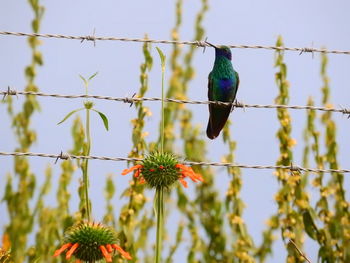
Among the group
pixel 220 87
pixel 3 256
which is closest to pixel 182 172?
pixel 3 256

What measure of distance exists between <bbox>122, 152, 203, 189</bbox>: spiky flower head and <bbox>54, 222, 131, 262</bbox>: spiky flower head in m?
0.22

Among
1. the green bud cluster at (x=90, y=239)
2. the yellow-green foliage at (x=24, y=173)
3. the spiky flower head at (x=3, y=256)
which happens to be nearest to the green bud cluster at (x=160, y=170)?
the green bud cluster at (x=90, y=239)

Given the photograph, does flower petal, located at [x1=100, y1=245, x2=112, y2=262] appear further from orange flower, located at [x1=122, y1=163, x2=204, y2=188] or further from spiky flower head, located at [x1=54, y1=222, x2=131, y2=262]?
orange flower, located at [x1=122, y1=163, x2=204, y2=188]

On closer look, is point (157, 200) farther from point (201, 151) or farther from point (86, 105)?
point (201, 151)

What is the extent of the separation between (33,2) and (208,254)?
114 inches

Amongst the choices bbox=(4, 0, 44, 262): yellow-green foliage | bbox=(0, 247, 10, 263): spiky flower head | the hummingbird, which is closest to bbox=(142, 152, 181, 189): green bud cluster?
bbox=(0, 247, 10, 263): spiky flower head

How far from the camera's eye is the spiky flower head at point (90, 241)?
2.33 m

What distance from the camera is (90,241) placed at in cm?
233

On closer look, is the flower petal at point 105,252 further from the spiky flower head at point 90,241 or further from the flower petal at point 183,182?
the flower petal at point 183,182

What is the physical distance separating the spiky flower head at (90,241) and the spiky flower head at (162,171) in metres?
0.22

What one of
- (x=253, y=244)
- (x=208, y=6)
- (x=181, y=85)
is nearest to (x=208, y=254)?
(x=253, y=244)

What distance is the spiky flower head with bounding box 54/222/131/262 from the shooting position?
7.63 feet

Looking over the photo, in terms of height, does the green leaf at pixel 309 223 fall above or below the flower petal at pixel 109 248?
below

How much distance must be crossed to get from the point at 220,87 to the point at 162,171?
1.34 metres
